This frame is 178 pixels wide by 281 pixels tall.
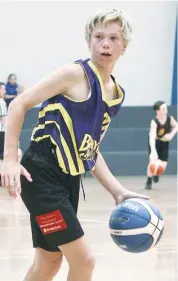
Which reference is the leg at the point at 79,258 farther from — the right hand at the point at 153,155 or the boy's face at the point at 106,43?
the right hand at the point at 153,155

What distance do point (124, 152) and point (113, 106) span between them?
414 inches

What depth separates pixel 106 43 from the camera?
3359 millimetres

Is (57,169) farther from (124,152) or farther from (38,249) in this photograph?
(124,152)

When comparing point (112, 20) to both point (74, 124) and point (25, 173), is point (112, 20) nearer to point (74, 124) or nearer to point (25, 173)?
point (74, 124)

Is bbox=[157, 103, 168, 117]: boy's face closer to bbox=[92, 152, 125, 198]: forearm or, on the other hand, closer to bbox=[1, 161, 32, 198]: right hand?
bbox=[92, 152, 125, 198]: forearm

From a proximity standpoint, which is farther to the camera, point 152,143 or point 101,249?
point 152,143

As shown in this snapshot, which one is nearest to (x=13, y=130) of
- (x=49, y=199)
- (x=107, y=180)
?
(x=49, y=199)

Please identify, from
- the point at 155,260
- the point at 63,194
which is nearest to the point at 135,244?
the point at 63,194

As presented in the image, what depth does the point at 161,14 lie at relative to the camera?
15.1 meters

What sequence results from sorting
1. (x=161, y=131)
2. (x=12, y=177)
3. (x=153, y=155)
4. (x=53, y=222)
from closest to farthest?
(x=12, y=177) < (x=53, y=222) < (x=153, y=155) < (x=161, y=131)

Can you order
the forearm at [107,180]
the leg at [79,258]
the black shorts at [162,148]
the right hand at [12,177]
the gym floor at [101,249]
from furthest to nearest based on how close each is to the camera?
1. the black shorts at [162,148]
2. the gym floor at [101,249]
3. the forearm at [107,180]
4. the leg at [79,258]
5. the right hand at [12,177]

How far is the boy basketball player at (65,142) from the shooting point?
3.25 m

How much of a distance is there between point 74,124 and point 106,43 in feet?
1.42

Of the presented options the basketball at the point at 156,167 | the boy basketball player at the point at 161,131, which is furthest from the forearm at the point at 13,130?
the boy basketball player at the point at 161,131
